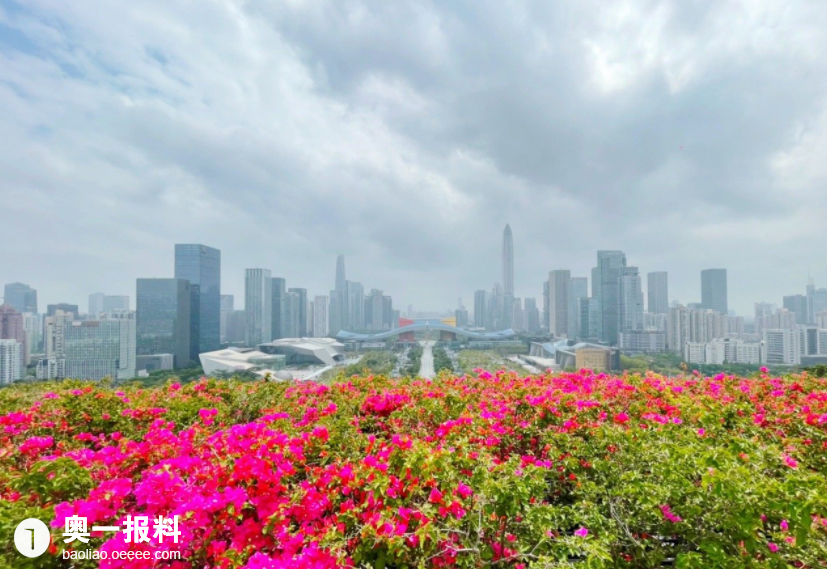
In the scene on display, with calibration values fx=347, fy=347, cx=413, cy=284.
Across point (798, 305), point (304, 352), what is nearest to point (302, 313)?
point (304, 352)

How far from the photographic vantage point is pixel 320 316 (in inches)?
2108

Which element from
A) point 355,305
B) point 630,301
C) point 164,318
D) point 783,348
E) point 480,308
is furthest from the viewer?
point 480,308

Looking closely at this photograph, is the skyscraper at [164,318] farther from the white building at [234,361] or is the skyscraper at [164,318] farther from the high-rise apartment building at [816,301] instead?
the high-rise apartment building at [816,301]

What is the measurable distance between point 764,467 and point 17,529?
9.43 feet

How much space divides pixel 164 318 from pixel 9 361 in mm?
14403

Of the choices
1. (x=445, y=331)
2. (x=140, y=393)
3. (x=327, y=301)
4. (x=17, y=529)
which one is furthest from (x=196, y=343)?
(x=17, y=529)

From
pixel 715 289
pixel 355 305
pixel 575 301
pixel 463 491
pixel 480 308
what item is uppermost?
pixel 715 289

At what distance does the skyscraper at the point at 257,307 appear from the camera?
141 ft

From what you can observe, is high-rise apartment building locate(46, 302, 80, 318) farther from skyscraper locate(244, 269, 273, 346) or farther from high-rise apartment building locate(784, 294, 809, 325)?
high-rise apartment building locate(784, 294, 809, 325)

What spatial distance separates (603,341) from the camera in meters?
35.8

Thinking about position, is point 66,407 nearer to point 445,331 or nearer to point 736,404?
point 736,404

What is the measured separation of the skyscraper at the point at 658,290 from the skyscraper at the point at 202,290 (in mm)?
50043

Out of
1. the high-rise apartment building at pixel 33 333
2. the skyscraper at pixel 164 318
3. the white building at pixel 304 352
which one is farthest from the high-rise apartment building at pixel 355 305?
the high-rise apartment building at pixel 33 333

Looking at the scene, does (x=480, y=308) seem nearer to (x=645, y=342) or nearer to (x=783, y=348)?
(x=645, y=342)
